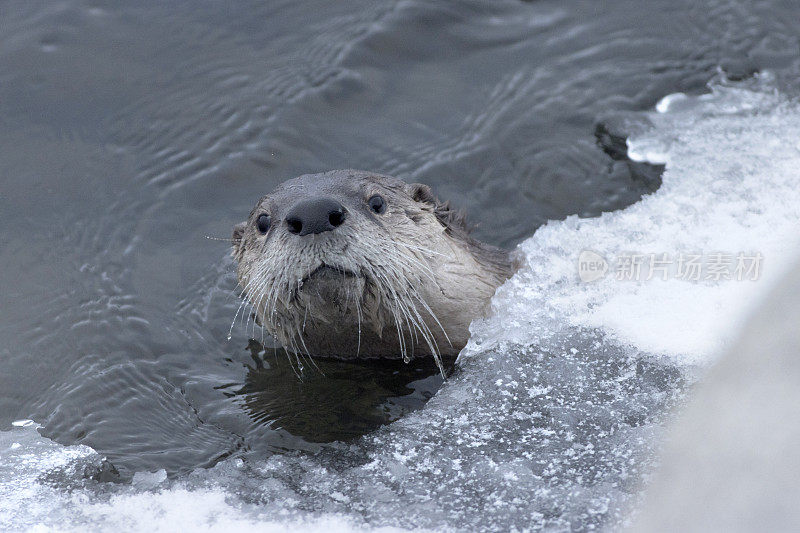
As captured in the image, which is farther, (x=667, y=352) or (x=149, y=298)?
(x=149, y=298)

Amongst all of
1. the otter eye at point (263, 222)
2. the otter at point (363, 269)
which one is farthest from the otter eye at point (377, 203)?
the otter eye at point (263, 222)

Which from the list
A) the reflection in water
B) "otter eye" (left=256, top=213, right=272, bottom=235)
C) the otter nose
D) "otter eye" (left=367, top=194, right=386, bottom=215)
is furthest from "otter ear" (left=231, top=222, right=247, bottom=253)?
the otter nose

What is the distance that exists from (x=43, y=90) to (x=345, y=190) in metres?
3.33

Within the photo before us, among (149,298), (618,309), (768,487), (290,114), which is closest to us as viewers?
(768,487)

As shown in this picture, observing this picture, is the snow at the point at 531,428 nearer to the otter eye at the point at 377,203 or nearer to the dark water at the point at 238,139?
the dark water at the point at 238,139

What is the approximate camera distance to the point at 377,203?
13.5 feet

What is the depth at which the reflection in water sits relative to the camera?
424 cm

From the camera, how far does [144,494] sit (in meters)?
3.62

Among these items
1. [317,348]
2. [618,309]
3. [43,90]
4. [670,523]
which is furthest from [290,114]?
[670,523]

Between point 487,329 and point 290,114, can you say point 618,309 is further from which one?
point 290,114

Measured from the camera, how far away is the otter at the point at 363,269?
3639mm

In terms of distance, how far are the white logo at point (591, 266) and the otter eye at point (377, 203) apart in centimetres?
110

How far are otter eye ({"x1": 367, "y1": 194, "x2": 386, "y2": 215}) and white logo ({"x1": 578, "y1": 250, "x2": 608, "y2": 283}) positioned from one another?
43.4 inches

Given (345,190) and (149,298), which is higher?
Result: (345,190)
